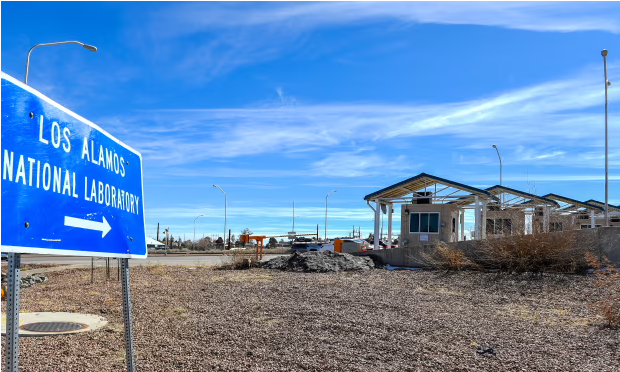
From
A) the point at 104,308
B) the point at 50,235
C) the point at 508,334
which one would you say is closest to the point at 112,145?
the point at 50,235

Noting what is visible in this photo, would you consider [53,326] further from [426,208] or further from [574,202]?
[574,202]

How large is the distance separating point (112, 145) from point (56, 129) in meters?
0.80

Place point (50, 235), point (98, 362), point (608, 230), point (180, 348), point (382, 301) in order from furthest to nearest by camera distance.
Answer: point (608, 230)
point (382, 301)
point (180, 348)
point (98, 362)
point (50, 235)

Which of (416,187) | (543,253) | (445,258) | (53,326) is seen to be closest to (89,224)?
(53,326)

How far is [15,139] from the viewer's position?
2611 millimetres

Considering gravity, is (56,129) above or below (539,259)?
above

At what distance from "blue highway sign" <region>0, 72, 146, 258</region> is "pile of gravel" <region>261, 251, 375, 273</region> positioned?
1320 cm

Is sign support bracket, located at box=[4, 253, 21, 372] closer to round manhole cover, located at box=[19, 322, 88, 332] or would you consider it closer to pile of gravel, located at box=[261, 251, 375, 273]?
round manhole cover, located at box=[19, 322, 88, 332]

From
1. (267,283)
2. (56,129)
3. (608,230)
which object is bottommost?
(267,283)

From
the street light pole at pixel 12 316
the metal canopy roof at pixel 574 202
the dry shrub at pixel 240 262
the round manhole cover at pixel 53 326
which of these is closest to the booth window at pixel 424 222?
the dry shrub at pixel 240 262

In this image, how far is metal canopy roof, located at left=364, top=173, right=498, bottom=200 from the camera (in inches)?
894

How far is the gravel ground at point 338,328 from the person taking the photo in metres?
5.72

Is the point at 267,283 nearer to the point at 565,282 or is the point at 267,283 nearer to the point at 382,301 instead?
the point at 382,301

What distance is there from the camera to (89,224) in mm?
3332
